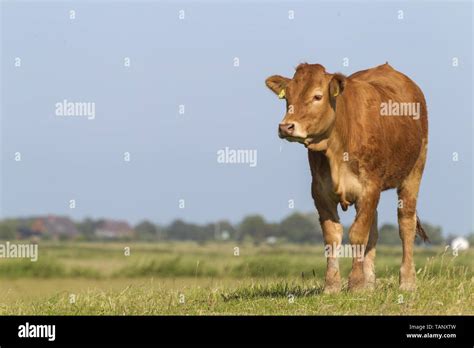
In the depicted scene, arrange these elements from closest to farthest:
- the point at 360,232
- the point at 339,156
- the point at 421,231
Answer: the point at 339,156 < the point at 360,232 < the point at 421,231

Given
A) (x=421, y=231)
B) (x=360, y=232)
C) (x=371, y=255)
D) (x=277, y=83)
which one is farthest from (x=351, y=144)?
(x=421, y=231)

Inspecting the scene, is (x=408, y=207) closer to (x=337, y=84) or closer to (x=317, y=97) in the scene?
(x=337, y=84)

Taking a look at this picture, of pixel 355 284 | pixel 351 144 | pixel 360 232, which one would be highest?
pixel 351 144

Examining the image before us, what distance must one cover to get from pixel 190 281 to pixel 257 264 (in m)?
1.33

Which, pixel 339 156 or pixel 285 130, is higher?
pixel 285 130

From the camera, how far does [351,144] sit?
1353 centimetres

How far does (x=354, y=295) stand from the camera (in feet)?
43.7

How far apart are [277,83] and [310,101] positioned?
818 mm

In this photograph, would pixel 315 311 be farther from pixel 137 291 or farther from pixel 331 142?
pixel 137 291

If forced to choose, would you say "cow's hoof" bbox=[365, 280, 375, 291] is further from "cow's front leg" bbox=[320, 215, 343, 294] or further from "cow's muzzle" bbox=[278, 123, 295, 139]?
"cow's muzzle" bbox=[278, 123, 295, 139]

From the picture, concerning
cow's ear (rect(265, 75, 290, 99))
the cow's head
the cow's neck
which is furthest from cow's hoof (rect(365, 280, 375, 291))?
cow's ear (rect(265, 75, 290, 99))

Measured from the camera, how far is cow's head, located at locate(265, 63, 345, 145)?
12766 millimetres

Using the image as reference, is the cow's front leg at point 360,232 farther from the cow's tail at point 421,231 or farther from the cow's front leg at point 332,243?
the cow's tail at point 421,231
